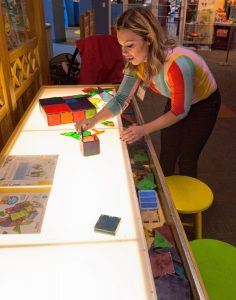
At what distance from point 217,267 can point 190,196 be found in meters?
A: 0.48

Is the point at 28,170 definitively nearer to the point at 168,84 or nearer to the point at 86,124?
the point at 86,124

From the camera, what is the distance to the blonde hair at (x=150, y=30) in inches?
49.8

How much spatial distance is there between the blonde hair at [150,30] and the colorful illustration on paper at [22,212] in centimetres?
74

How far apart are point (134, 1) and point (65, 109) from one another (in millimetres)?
7772

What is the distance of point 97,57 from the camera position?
9.72 feet

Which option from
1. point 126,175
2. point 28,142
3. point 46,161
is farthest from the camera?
point 28,142

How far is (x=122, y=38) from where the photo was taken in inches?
51.4

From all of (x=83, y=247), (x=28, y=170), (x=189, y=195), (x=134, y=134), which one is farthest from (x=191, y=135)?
(x=83, y=247)

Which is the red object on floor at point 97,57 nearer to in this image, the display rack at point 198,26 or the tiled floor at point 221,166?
the tiled floor at point 221,166

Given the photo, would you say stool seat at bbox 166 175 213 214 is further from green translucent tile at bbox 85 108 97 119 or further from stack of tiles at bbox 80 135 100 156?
green translucent tile at bbox 85 108 97 119

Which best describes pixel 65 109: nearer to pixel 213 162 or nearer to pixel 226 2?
pixel 213 162

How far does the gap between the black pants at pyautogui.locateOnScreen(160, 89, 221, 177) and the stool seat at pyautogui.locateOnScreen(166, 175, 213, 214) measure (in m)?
0.17

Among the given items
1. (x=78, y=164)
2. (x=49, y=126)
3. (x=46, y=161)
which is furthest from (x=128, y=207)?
(x=49, y=126)

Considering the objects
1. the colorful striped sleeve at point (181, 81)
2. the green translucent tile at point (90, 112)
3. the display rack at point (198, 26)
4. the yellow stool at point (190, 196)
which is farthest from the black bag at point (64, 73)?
the display rack at point (198, 26)
